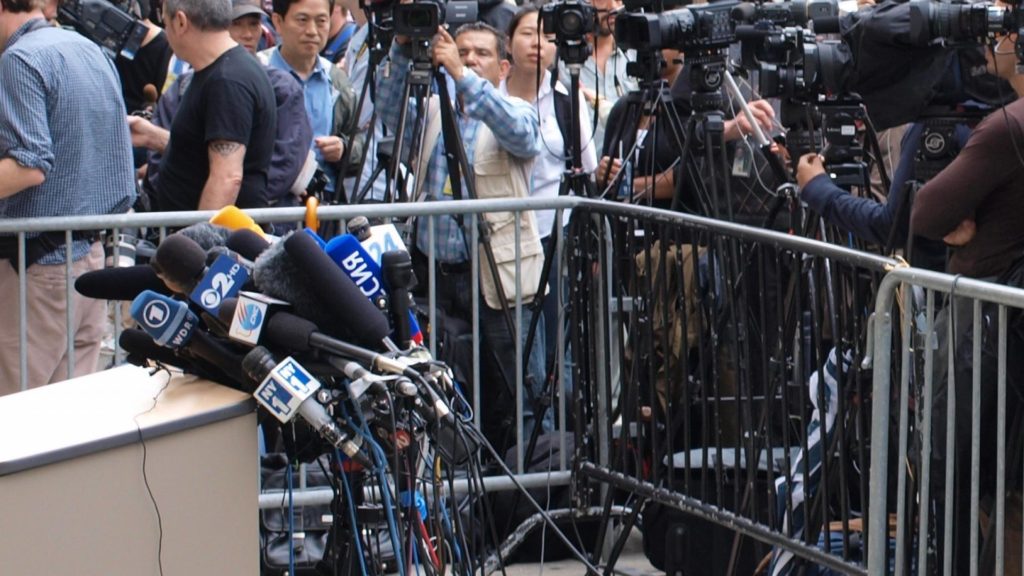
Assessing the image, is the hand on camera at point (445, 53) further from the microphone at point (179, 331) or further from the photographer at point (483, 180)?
the microphone at point (179, 331)

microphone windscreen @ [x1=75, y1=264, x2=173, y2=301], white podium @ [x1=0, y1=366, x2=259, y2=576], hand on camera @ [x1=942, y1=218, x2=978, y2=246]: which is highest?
microphone windscreen @ [x1=75, y1=264, x2=173, y2=301]

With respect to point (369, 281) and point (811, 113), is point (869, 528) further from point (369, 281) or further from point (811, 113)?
point (811, 113)

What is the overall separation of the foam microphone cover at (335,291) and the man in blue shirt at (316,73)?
12.2ft

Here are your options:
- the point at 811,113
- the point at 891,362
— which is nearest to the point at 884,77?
the point at 811,113

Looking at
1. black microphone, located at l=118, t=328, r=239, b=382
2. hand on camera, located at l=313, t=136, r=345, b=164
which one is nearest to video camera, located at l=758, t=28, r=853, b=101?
hand on camera, located at l=313, t=136, r=345, b=164

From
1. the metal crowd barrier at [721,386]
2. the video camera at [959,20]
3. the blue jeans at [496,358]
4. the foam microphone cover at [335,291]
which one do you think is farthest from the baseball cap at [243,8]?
the foam microphone cover at [335,291]

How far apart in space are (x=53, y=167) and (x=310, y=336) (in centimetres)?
265

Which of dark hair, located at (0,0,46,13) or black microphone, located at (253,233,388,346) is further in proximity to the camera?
dark hair, located at (0,0,46,13)

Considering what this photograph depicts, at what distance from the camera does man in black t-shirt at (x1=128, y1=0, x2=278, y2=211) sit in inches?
219

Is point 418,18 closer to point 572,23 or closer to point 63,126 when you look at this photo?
point 572,23

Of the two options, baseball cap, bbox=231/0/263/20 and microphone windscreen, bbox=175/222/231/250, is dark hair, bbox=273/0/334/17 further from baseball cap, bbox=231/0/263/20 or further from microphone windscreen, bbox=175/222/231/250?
microphone windscreen, bbox=175/222/231/250

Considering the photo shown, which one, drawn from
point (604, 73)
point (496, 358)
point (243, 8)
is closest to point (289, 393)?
point (496, 358)

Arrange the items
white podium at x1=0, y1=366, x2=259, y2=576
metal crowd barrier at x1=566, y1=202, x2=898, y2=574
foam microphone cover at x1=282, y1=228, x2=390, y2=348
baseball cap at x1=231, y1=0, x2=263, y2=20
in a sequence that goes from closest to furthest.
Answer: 1. white podium at x1=0, y1=366, x2=259, y2=576
2. foam microphone cover at x1=282, y1=228, x2=390, y2=348
3. metal crowd barrier at x1=566, y1=202, x2=898, y2=574
4. baseball cap at x1=231, y1=0, x2=263, y2=20

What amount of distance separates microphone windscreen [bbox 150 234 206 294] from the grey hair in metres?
2.72
